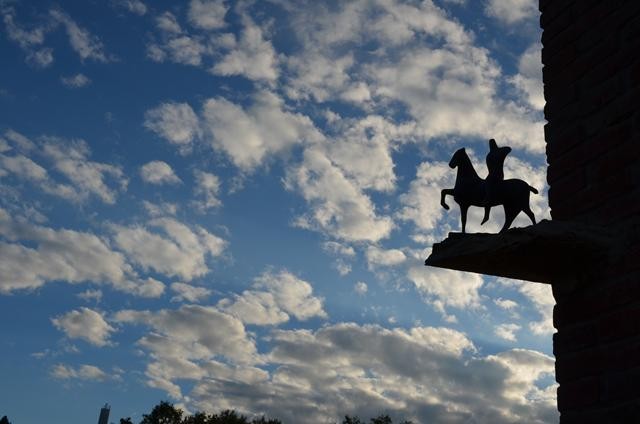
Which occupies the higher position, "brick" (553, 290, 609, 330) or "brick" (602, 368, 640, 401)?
"brick" (553, 290, 609, 330)

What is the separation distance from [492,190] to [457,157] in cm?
31

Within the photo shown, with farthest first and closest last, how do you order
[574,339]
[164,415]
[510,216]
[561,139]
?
[164,415] < [510,216] < [561,139] < [574,339]

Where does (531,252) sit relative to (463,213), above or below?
below

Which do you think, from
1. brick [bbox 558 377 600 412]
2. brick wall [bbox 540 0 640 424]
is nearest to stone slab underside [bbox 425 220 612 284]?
brick wall [bbox 540 0 640 424]

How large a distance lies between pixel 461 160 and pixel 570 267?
40.1 inches

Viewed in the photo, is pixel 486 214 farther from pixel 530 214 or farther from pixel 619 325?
pixel 619 325

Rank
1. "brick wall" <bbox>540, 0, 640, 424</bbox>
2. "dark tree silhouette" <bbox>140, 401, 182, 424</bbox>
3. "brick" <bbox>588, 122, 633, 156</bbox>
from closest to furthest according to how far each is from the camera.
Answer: "brick wall" <bbox>540, 0, 640, 424</bbox> < "brick" <bbox>588, 122, 633, 156</bbox> < "dark tree silhouette" <bbox>140, 401, 182, 424</bbox>

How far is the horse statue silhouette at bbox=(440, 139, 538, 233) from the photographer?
13.5ft

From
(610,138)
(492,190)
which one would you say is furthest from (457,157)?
(610,138)

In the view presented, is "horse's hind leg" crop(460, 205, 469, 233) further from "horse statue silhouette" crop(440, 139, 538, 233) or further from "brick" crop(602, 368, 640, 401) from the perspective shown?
"brick" crop(602, 368, 640, 401)

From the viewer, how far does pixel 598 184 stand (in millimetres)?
3562

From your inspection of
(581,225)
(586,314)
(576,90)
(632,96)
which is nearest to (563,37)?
(576,90)

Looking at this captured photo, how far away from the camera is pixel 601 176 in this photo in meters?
3.55

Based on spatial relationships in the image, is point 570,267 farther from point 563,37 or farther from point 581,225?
point 563,37
